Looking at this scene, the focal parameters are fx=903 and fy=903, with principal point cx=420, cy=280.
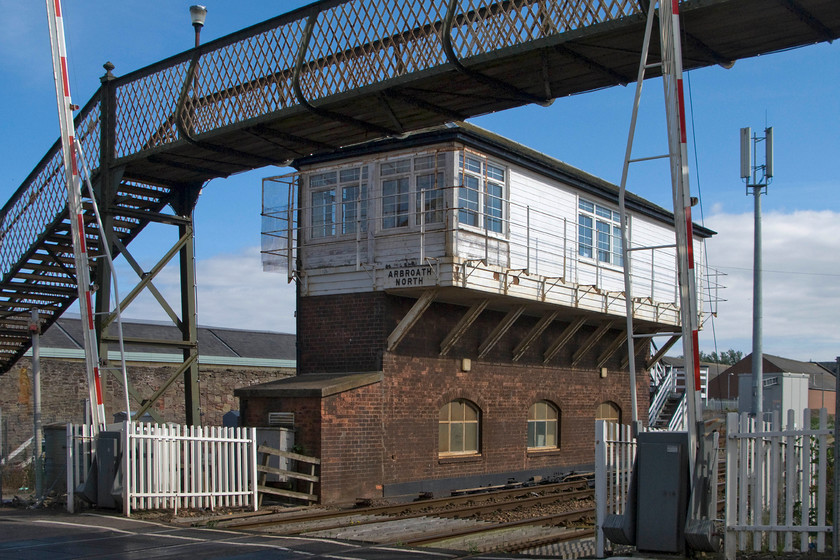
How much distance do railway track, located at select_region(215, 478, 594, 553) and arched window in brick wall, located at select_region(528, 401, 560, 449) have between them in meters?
4.60

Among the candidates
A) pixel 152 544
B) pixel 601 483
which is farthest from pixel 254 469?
pixel 601 483

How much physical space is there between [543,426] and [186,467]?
11.0 m

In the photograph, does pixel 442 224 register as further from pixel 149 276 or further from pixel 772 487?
pixel 772 487

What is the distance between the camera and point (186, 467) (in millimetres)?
14141

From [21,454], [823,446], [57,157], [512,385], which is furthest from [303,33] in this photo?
[21,454]

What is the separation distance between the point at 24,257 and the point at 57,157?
1.90 m

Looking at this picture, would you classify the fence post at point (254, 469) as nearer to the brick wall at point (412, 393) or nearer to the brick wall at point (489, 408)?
the brick wall at point (412, 393)

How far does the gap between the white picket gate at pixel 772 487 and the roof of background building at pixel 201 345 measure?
18443 mm

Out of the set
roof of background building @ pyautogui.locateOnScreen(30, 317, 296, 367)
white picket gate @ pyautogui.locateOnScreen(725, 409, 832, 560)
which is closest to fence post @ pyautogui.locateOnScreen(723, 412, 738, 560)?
white picket gate @ pyautogui.locateOnScreen(725, 409, 832, 560)

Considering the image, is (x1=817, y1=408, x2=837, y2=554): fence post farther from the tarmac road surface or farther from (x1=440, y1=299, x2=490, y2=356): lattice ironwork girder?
(x1=440, y1=299, x2=490, y2=356): lattice ironwork girder

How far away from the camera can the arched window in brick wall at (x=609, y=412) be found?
82.0 feet

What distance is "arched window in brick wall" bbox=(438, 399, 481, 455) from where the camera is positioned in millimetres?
19562

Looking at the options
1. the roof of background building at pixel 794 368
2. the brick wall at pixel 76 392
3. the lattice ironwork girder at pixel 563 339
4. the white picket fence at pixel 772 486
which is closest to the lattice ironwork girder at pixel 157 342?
→ the brick wall at pixel 76 392

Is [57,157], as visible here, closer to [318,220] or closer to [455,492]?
[318,220]
